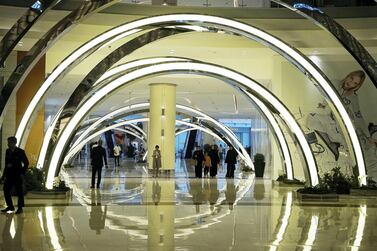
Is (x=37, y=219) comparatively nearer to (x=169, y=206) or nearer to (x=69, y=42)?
(x=169, y=206)

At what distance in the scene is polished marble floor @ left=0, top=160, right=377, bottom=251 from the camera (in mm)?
8227

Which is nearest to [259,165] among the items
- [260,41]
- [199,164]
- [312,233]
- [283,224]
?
[199,164]

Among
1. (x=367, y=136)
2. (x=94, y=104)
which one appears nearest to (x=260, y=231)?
(x=94, y=104)

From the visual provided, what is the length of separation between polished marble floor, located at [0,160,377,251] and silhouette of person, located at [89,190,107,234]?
0.06ft

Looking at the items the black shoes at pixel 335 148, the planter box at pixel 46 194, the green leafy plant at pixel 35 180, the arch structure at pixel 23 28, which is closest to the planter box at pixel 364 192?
the black shoes at pixel 335 148

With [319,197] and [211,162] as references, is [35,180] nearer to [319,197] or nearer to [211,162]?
[319,197]

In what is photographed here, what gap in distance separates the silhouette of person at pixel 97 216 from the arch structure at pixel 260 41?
3703mm

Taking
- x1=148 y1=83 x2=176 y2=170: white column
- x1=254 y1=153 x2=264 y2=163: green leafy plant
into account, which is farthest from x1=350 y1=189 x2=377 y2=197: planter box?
→ x1=148 y1=83 x2=176 y2=170: white column

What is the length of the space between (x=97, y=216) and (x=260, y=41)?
7181 millimetres

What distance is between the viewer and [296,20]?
18281mm

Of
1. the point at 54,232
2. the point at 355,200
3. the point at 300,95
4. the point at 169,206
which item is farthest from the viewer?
the point at 300,95

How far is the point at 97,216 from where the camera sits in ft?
37.4

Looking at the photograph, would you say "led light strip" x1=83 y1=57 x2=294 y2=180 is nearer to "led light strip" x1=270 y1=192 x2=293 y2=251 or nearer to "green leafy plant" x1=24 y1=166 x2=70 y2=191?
"green leafy plant" x1=24 y1=166 x2=70 y2=191

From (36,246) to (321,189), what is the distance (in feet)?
32.6
